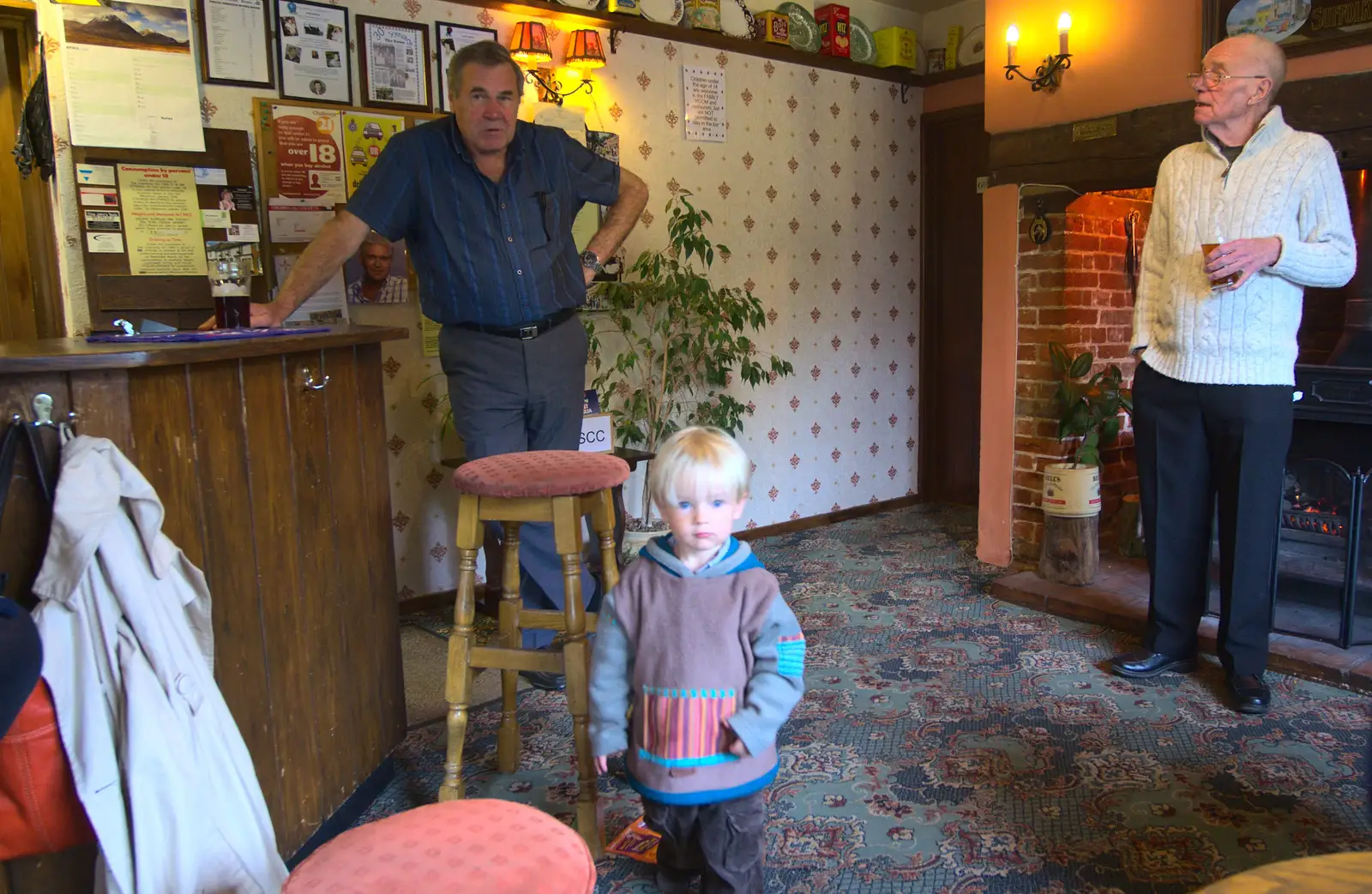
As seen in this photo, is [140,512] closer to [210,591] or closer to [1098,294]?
[210,591]

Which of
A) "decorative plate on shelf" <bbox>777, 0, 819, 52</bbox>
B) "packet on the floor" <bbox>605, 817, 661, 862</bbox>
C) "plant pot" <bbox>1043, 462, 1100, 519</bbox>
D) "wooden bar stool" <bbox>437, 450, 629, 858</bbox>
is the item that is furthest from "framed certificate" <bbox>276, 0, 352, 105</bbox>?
"plant pot" <bbox>1043, 462, 1100, 519</bbox>

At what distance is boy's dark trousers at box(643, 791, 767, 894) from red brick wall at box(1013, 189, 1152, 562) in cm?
251

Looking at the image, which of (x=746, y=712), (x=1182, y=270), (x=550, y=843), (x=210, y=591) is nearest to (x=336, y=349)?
(x=210, y=591)

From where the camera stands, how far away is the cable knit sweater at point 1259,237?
2451 millimetres

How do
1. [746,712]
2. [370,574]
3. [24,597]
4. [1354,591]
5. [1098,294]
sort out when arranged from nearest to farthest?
[24,597]
[746,712]
[370,574]
[1354,591]
[1098,294]

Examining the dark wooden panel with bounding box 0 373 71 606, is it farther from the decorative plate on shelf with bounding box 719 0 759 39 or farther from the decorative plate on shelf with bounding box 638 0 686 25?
the decorative plate on shelf with bounding box 719 0 759 39

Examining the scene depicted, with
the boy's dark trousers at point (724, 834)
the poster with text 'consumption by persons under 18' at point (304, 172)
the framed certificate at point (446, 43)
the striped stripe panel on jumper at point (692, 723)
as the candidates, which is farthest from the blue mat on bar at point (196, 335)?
the framed certificate at point (446, 43)

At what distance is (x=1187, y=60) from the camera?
123 inches

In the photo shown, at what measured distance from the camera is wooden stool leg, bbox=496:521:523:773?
2.21m

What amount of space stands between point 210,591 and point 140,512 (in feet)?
0.90

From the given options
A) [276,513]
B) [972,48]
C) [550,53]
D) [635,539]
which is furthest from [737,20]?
[276,513]

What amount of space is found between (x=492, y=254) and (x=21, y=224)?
2.20 meters

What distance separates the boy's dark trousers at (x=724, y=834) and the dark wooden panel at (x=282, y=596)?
0.67m

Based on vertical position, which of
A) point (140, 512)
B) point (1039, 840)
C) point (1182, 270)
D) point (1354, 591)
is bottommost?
point (1039, 840)
